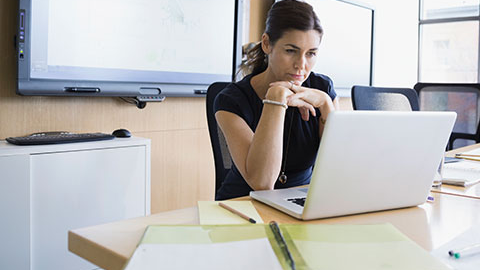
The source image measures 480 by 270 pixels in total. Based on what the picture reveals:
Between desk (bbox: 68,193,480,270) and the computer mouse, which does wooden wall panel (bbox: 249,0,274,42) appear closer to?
the computer mouse

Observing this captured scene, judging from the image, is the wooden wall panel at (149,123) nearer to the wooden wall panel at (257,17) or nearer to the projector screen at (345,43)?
the wooden wall panel at (257,17)

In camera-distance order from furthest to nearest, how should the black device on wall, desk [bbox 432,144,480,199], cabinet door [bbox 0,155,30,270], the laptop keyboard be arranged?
the black device on wall, cabinet door [bbox 0,155,30,270], desk [bbox 432,144,480,199], the laptop keyboard

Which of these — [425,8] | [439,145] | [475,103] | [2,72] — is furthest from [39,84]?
[425,8]

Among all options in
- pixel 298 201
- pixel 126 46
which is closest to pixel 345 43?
pixel 126 46

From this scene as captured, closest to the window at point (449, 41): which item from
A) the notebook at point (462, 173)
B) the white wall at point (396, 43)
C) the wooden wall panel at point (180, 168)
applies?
the white wall at point (396, 43)

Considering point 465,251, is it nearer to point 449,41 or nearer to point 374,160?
point 374,160

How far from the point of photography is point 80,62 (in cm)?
209

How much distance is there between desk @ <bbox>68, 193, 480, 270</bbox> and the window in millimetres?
4166

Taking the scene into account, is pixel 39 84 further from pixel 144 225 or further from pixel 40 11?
pixel 144 225

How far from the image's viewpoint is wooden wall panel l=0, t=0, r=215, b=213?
1.94 m

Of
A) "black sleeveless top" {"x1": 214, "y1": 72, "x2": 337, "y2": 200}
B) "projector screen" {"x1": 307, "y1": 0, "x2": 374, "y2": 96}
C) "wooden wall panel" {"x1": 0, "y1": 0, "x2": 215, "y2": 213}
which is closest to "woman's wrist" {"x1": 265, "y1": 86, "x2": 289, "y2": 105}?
"black sleeveless top" {"x1": 214, "y1": 72, "x2": 337, "y2": 200}

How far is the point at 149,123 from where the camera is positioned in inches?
98.0

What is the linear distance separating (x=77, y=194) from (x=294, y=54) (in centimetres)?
105

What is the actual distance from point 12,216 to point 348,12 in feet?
9.84
